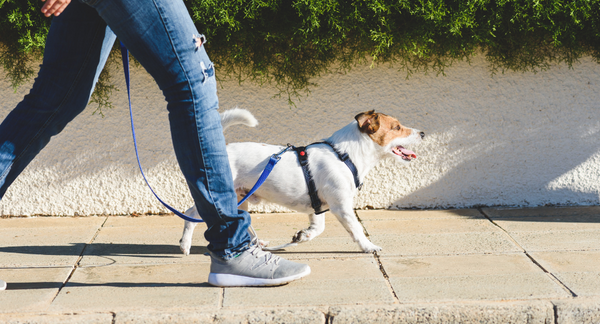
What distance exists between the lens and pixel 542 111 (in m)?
4.50

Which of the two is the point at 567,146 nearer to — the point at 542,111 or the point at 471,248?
the point at 542,111

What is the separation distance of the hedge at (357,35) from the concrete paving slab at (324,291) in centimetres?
195

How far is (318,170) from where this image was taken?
3.36 meters

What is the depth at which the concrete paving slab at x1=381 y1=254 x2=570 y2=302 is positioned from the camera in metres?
2.52

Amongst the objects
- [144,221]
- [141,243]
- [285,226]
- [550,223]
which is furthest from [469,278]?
[144,221]

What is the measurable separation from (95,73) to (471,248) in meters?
2.52

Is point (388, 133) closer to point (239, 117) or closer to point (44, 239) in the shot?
point (239, 117)

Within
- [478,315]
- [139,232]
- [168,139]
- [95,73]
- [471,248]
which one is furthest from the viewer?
[168,139]

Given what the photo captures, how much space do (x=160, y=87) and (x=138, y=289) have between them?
42.7 inches

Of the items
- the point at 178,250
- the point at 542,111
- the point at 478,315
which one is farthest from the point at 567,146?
the point at 178,250

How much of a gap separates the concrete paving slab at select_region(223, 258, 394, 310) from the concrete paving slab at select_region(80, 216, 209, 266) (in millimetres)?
782

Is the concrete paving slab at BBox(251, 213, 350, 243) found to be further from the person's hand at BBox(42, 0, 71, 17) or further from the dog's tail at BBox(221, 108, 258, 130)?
the person's hand at BBox(42, 0, 71, 17)

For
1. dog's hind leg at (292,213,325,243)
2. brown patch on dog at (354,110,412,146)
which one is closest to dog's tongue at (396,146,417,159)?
brown patch on dog at (354,110,412,146)

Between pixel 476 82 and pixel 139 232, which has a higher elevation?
pixel 476 82
